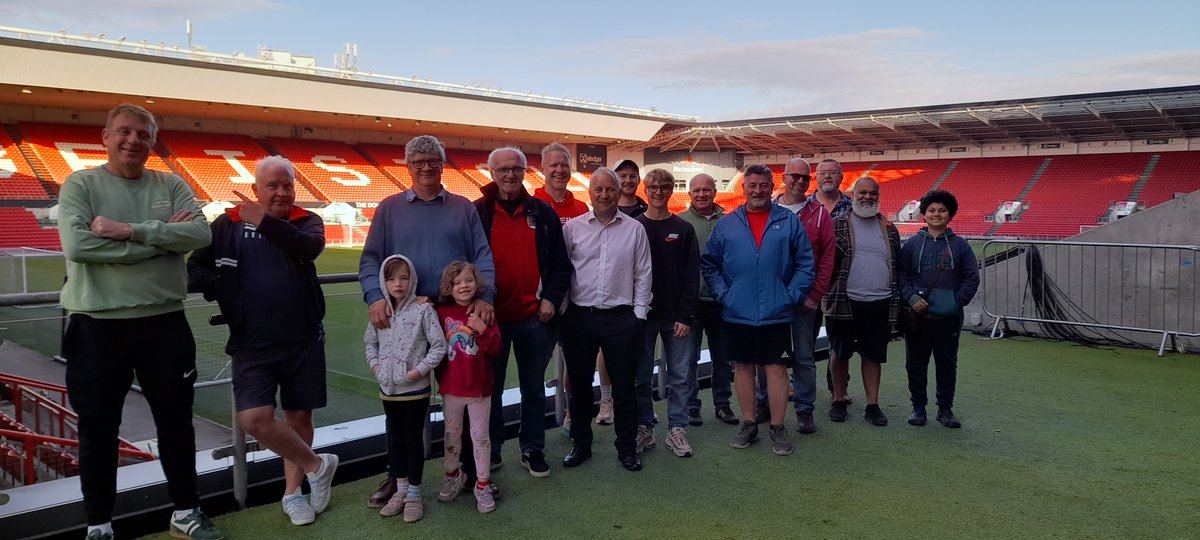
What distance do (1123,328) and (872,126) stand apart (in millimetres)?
28173

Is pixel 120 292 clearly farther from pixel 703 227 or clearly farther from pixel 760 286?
pixel 703 227

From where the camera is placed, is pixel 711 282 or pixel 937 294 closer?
pixel 711 282

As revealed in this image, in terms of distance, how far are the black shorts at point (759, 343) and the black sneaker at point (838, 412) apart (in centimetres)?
88

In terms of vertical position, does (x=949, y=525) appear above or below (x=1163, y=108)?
below

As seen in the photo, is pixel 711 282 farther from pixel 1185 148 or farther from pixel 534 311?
pixel 1185 148

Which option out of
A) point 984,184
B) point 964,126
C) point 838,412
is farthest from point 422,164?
point 984,184

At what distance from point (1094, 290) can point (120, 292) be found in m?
8.85

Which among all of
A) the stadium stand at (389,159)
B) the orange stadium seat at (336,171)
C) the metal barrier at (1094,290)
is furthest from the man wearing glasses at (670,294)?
the stadium stand at (389,159)

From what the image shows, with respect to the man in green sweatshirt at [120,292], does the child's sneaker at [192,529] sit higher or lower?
lower

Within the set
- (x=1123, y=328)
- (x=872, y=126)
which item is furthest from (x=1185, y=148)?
(x=1123, y=328)

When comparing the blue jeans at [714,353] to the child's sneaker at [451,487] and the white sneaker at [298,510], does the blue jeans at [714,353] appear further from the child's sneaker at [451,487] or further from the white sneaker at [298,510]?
the white sneaker at [298,510]

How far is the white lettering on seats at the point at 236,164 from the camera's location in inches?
1165

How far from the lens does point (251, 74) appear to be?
2739 cm

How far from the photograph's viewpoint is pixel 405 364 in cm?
327
